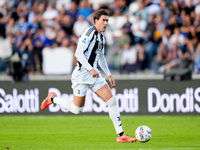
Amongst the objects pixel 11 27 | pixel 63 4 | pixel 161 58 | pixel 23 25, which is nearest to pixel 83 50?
pixel 161 58

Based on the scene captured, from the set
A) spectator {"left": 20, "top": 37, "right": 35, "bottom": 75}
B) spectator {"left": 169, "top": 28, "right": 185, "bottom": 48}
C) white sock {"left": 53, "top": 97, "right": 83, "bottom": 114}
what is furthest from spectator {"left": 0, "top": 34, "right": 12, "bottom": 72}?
white sock {"left": 53, "top": 97, "right": 83, "bottom": 114}

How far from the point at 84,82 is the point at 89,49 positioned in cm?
63

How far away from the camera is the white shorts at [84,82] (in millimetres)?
8719

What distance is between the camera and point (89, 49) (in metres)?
8.73

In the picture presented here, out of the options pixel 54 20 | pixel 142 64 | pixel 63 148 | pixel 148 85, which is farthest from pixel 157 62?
pixel 63 148

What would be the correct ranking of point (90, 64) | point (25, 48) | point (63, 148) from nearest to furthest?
point (63, 148) < point (90, 64) < point (25, 48)

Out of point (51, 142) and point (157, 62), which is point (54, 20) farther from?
point (51, 142)

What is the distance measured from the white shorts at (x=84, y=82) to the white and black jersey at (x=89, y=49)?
0.16 m

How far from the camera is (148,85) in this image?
44.3 feet

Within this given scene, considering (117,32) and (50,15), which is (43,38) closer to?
(50,15)

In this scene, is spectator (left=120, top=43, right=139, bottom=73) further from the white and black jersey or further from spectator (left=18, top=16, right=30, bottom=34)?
the white and black jersey

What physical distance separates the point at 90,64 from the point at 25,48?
905 cm

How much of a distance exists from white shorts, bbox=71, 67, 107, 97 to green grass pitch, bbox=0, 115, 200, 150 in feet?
3.22

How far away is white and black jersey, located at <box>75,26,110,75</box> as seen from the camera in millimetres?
8484
